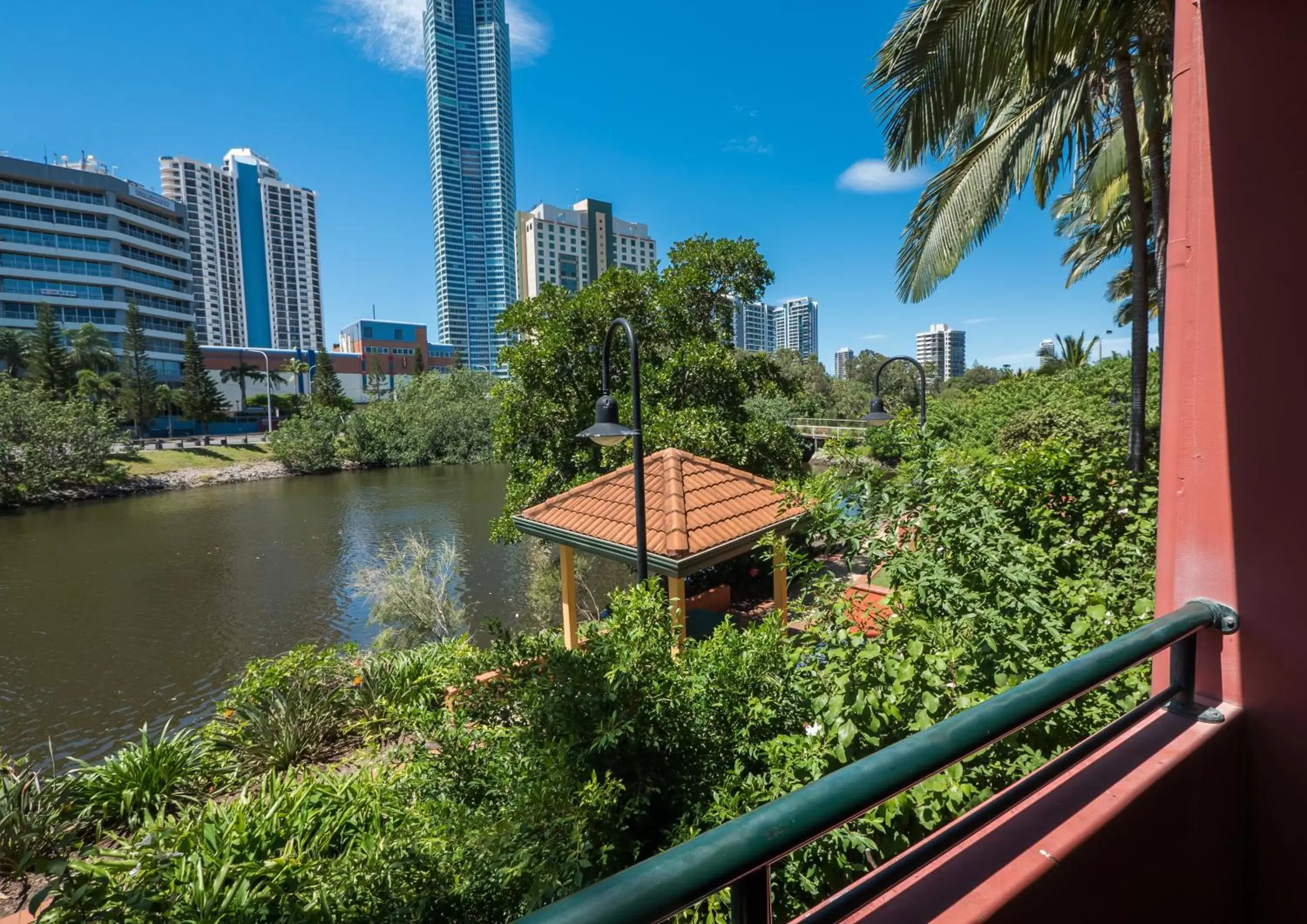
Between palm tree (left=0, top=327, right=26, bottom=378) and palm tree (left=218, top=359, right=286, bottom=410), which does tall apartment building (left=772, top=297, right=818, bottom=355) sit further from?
palm tree (left=0, top=327, right=26, bottom=378)

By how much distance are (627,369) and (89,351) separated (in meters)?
56.1

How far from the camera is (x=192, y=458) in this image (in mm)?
36781

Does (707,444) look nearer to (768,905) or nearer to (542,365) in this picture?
(542,365)

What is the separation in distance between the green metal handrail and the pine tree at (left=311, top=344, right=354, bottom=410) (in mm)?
46185

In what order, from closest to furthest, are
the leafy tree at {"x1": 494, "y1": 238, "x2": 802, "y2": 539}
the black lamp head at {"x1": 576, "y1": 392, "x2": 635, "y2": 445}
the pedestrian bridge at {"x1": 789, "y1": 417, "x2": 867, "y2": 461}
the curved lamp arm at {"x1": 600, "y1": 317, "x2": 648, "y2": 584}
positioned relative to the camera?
1. the black lamp head at {"x1": 576, "y1": 392, "x2": 635, "y2": 445}
2. the curved lamp arm at {"x1": 600, "y1": 317, "x2": 648, "y2": 584}
3. the leafy tree at {"x1": 494, "y1": 238, "x2": 802, "y2": 539}
4. the pedestrian bridge at {"x1": 789, "y1": 417, "x2": 867, "y2": 461}

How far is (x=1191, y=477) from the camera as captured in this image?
69.9 inches

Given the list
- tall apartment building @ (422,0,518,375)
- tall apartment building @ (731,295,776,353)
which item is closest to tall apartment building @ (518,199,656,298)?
tall apartment building @ (731,295,776,353)

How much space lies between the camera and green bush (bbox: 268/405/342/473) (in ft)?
120

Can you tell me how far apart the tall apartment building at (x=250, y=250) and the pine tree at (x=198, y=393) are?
61192 mm

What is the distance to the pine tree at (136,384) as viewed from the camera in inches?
1673

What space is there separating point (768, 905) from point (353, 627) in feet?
46.1

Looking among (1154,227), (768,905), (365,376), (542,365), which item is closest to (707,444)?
(542,365)

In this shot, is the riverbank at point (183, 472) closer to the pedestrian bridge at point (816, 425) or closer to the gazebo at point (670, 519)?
the pedestrian bridge at point (816, 425)

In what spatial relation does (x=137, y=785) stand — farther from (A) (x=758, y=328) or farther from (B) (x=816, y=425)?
(A) (x=758, y=328)
